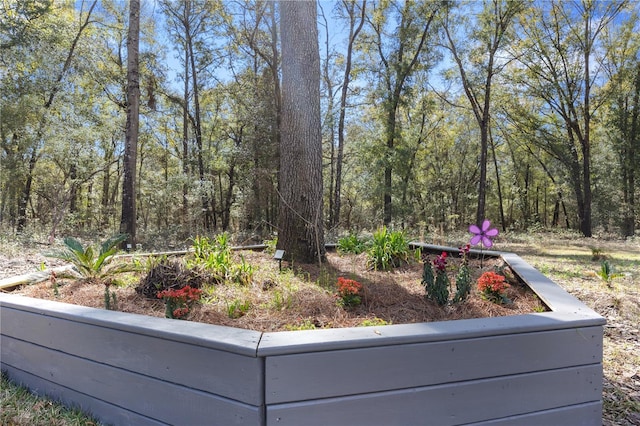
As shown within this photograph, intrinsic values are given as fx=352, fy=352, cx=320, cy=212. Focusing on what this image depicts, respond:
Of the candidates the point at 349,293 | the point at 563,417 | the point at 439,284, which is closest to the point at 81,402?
the point at 349,293

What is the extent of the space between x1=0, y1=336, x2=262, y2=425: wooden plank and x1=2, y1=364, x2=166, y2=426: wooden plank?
0.02 meters

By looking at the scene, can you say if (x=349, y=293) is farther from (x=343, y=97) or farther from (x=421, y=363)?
(x=343, y=97)

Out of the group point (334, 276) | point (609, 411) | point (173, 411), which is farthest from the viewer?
point (334, 276)

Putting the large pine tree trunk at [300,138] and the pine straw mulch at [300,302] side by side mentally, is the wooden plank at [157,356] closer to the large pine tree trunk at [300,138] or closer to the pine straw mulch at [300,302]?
the pine straw mulch at [300,302]

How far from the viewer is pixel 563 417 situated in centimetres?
134

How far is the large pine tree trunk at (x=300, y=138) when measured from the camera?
3037 mm

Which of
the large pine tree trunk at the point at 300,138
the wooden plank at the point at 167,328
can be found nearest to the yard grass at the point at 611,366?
the wooden plank at the point at 167,328

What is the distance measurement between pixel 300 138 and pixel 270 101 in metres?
6.75

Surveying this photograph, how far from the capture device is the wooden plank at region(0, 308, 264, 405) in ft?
3.67

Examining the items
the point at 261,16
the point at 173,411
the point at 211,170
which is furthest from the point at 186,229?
→ the point at 173,411

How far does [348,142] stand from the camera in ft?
41.8

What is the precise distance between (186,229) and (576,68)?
1308 cm

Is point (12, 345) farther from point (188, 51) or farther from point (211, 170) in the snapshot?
point (188, 51)

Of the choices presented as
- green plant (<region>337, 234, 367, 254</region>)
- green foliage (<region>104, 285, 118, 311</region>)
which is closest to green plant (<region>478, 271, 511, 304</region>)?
green plant (<region>337, 234, 367, 254</region>)
